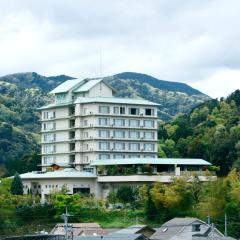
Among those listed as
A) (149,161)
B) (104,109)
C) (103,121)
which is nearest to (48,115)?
(103,121)

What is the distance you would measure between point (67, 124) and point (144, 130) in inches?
317

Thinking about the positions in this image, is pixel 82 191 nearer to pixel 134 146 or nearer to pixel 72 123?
pixel 134 146

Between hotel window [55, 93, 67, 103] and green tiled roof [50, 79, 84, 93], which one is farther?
hotel window [55, 93, 67, 103]

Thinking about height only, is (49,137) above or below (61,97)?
below

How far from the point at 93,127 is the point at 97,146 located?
1.96 meters

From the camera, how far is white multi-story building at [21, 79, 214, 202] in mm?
94500

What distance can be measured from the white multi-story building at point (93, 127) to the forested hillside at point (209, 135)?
6240mm

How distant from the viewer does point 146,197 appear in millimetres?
86562

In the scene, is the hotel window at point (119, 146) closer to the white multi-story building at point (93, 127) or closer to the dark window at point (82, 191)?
the white multi-story building at point (93, 127)

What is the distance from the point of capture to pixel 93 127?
10012 centimetres

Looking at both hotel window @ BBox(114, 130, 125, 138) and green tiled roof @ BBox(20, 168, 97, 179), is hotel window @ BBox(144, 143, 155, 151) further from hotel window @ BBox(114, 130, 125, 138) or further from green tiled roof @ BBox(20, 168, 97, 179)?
green tiled roof @ BBox(20, 168, 97, 179)

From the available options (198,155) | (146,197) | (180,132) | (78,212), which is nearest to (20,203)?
(78,212)

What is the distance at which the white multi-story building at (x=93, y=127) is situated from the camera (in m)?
101

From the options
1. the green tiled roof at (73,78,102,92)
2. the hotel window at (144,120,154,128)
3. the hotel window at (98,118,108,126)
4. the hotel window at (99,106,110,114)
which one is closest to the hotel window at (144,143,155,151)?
the hotel window at (144,120,154,128)
